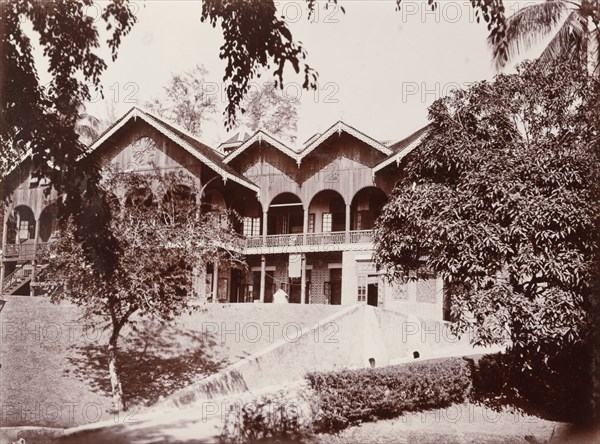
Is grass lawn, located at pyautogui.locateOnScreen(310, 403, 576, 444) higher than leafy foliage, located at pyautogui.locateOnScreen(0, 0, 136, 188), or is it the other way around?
leafy foliage, located at pyautogui.locateOnScreen(0, 0, 136, 188)

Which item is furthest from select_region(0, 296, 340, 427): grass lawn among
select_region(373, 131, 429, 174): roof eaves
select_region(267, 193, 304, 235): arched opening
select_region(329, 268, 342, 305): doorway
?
select_region(267, 193, 304, 235): arched opening

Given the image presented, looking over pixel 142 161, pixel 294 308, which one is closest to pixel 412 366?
pixel 294 308

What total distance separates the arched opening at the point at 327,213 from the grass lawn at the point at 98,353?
28.3 ft

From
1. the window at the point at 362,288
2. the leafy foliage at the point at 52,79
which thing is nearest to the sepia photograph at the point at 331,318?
the leafy foliage at the point at 52,79

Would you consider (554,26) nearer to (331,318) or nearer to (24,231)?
(331,318)

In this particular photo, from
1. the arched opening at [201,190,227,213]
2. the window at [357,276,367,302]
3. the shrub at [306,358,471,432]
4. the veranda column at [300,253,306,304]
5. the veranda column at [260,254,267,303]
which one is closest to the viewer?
the shrub at [306,358,471,432]

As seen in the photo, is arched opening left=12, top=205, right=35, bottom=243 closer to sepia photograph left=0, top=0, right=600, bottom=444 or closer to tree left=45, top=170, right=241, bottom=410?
sepia photograph left=0, top=0, right=600, bottom=444

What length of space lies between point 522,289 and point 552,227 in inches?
60.8

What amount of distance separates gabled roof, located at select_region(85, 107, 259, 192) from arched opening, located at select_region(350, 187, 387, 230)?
5.71 m

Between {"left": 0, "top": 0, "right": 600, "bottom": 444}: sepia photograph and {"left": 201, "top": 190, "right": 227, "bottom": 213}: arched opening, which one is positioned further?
{"left": 201, "top": 190, "right": 227, "bottom": 213}: arched opening

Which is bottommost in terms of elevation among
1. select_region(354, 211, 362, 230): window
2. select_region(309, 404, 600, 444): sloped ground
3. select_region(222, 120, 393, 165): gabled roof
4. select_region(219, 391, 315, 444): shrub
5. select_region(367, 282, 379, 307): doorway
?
select_region(309, 404, 600, 444): sloped ground

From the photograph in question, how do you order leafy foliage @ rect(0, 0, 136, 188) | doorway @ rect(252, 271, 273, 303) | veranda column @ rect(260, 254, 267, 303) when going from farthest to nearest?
doorway @ rect(252, 271, 273, 303) < veranda column @ rect(260, 254, 267, 303) < leafy foliage @ rect(0, 0, 136, 188)

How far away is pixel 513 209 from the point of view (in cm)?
1216

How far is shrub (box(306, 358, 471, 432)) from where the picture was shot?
35.9ft
